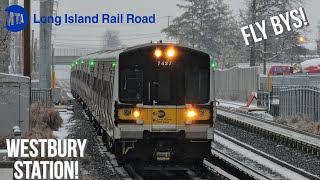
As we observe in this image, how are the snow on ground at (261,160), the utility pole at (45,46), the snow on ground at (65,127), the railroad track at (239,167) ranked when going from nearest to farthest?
the railroad track at (239,167) → the snow on ground at (261,160) → the snow on ground at (65,127) → the utility pole at (45,46)

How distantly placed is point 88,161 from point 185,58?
371cm

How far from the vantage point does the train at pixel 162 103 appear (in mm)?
13836

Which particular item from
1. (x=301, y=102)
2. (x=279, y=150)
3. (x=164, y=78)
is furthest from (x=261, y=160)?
(x=301, y=102)

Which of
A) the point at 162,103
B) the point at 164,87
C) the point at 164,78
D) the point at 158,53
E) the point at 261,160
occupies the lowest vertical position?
the point at 261,160

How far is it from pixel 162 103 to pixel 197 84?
96 centimetres

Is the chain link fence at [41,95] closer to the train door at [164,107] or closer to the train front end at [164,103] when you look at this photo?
the train front end at [164,103]

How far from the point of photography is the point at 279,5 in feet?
187

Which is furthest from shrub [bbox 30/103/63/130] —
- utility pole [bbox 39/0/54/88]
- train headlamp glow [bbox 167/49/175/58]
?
train headlamp glow [bbox 167/49/175/58]

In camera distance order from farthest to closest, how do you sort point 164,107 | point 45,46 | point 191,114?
point 45,46 < point 191,114 < point 164,107

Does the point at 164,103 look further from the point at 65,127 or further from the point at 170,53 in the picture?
the point at 65,127

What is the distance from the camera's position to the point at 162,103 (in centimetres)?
1381

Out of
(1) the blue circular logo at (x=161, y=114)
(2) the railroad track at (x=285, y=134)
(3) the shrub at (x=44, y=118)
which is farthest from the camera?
(3) the shrub at (x=44, y=118)

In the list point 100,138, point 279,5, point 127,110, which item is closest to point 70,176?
point 127,110

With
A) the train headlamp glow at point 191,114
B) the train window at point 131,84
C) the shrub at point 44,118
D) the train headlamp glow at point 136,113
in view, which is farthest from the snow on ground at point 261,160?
the shrub at point 44,118
